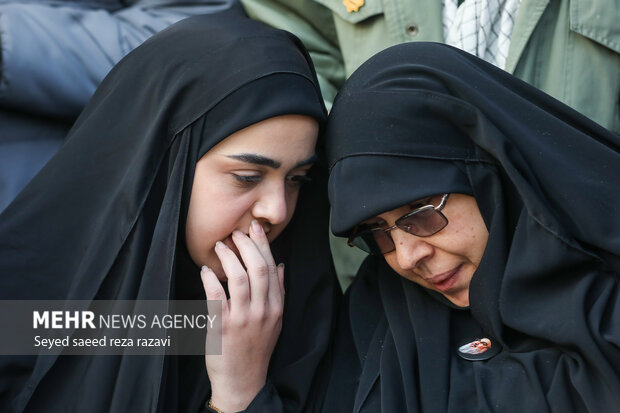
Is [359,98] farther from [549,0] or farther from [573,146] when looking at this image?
[549,0]

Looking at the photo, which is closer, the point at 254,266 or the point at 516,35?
the point at 254,266

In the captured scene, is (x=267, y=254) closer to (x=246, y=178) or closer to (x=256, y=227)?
(x=256, y=227)

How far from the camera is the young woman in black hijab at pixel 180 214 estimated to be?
8.73 feet

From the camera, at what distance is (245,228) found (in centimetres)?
276

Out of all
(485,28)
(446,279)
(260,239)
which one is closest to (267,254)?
(260,239)

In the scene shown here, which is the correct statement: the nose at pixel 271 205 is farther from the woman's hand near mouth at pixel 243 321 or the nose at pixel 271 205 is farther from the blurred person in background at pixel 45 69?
the blurred person in background at pixel 45 69

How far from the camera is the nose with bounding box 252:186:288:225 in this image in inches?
106

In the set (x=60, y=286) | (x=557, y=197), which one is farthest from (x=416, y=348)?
(x=60, y=286)

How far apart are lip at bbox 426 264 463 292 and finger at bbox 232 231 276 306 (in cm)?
49

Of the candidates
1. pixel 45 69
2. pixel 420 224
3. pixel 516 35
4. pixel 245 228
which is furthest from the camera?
pixel 45 69

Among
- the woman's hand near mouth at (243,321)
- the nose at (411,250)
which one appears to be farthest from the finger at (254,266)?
the nose at (411,250)

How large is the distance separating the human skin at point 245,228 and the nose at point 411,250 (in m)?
0.37

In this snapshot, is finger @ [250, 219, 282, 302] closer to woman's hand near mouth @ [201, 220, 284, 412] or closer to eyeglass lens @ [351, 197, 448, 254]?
woman's hand near mouth @ [201, 220, 284, 412]

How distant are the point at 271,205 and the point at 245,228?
Answer: 12 cm
